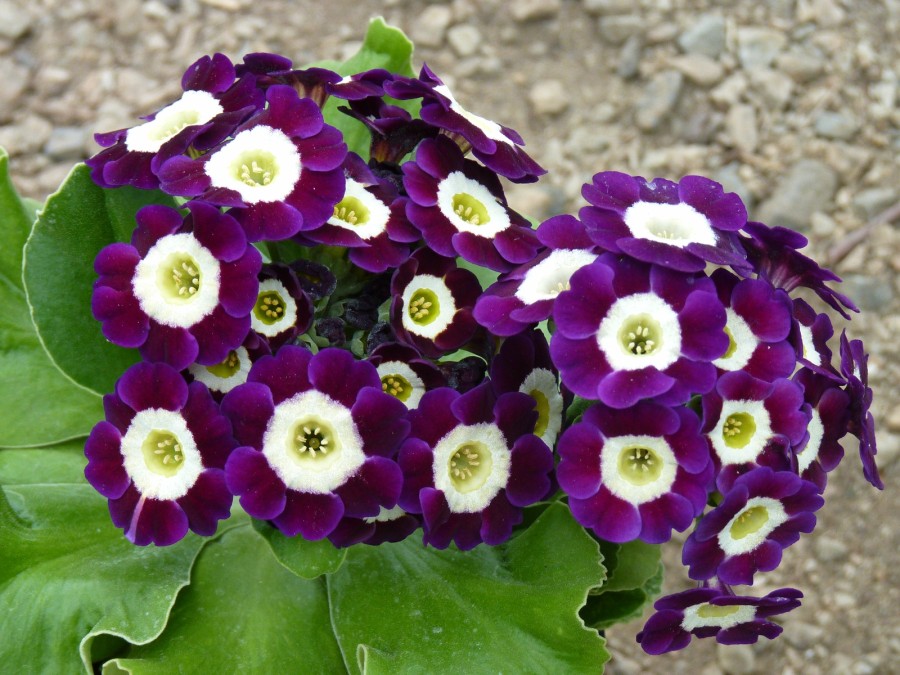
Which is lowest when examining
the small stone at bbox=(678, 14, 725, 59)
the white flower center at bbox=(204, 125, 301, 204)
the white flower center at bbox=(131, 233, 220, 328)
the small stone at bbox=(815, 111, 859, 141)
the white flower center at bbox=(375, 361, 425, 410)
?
the small stone at bbox=(815, 111, 859, 141)

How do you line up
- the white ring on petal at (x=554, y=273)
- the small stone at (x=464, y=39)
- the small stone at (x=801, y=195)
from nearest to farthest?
the white ring on petal at (x=554, y=273) < the small stone at (x=801, y=195) < the small stone at (x=464, y=39)

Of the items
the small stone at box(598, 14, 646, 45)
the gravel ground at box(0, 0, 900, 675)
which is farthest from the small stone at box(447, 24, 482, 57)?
the small stone at box(598, 14, 646, 45)

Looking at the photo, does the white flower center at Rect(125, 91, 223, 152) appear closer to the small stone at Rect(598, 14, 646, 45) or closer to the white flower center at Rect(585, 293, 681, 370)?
the white flower center at Rect(585, 293, 681, 370)

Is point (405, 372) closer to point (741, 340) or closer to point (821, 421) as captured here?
point (741, 340)

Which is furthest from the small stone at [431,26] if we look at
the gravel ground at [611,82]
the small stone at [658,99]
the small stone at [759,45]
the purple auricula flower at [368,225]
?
the purple auricula flower at [368,225]

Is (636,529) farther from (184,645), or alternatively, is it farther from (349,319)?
(184,645)

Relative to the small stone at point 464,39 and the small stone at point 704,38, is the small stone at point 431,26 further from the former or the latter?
the small stone at point 704,38
